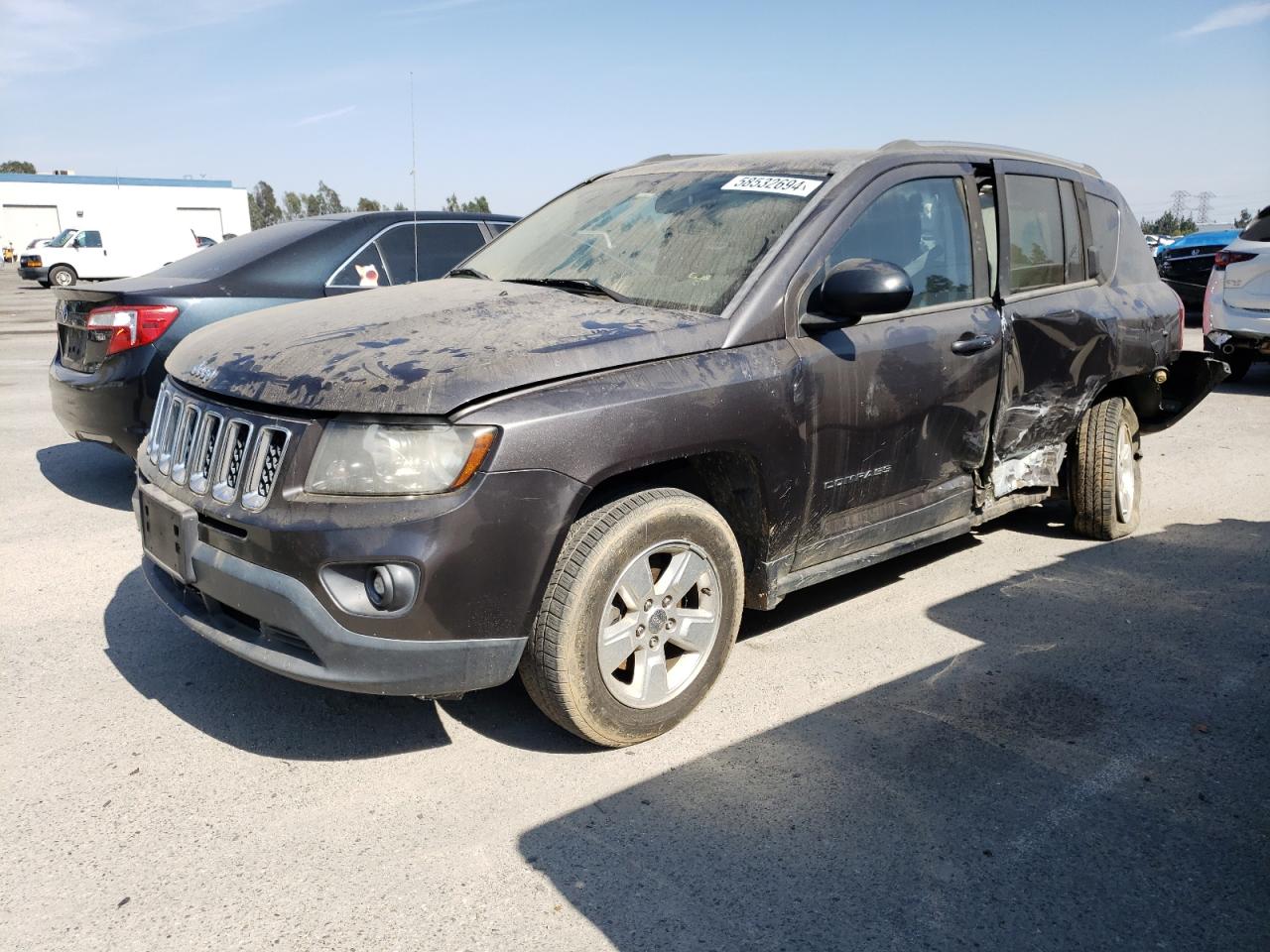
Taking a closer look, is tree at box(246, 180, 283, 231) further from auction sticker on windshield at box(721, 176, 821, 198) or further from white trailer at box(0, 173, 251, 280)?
auction sticker on windshield at box(721, 176, 821, 198)

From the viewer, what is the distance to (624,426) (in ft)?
9.78

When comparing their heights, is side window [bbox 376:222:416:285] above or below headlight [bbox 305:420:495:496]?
above

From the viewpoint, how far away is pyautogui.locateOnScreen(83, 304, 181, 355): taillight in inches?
211

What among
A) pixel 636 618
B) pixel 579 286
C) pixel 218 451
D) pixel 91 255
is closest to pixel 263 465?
pixel 218 451

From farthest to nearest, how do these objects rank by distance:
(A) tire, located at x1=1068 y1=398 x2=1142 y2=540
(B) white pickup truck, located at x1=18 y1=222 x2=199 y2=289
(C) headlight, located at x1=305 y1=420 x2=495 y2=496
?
(B) white pickup truck, located at x1=18 y1=222 x2=199 y2=289 < (A) tire, located at x1=1068 y1=398 x2=1142 y2=540 < (C) headlight, located at x1=305 y1=420 x2=495 y2=496

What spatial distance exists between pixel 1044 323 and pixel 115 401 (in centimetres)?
457

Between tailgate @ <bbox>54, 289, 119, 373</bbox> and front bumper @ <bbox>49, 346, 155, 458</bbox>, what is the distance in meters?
0.07

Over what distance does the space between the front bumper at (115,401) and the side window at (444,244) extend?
180 centimetres

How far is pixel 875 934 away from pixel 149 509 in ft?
8.15

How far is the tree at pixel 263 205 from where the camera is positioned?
84312mm

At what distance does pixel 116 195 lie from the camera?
63375 millimetres

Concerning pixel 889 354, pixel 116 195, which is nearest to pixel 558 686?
pixel 889 354

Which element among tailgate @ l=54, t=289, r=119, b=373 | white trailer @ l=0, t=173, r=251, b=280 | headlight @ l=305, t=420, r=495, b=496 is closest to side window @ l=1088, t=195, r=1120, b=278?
headlight @ l=305, t=420, r=495, b=496

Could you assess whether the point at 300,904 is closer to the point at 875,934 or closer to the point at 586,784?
the point at 586,784
